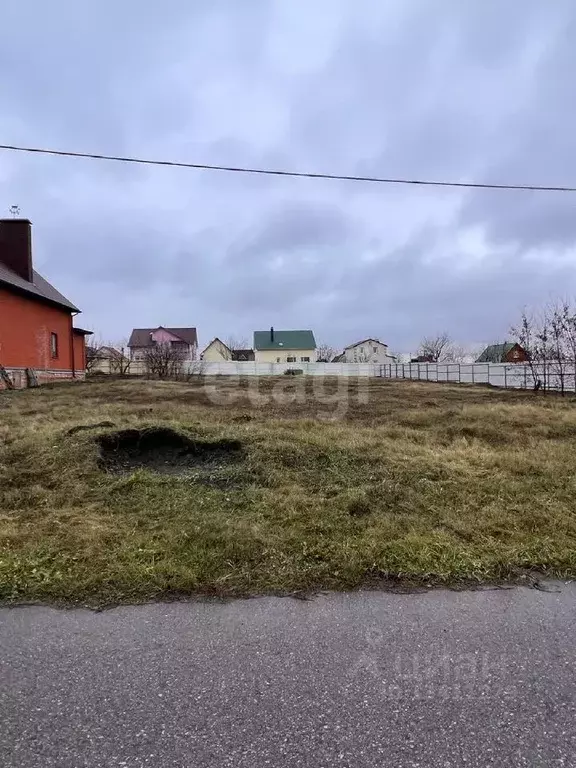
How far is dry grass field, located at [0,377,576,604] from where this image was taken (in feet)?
9.00

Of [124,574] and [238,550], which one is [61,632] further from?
[238,550]

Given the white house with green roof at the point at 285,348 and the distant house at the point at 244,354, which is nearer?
the white house with green roof at the point at 285,348

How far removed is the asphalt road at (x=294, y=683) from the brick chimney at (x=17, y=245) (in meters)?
21.2

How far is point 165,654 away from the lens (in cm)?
203

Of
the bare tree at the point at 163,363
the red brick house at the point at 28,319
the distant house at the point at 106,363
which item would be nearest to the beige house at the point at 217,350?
the distant house at the point at 106,363

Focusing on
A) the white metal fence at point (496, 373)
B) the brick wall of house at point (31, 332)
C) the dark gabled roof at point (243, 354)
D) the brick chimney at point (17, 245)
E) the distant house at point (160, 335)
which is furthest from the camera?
the dark gabled roof at point (243, 354)

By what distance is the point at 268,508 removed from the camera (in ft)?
12.4

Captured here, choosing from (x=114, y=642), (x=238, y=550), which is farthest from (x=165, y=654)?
(x=238, y=550)

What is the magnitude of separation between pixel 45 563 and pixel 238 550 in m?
1.16

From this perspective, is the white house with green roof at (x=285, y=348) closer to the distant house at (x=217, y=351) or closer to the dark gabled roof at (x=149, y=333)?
the distant house at (x=217, y=351)

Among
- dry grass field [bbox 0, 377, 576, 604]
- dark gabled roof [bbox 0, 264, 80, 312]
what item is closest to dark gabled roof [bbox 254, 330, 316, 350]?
dark gabled roof [bbox 0, 264, 80, 312]

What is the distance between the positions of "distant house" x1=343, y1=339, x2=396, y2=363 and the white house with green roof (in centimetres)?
724

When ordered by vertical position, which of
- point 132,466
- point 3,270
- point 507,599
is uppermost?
Result: point 3,270

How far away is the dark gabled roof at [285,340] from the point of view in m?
63.5
